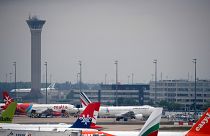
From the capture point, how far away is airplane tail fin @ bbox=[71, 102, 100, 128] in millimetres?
80938

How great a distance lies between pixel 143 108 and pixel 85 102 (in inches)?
561

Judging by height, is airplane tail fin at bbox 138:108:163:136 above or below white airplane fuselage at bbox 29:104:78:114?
above

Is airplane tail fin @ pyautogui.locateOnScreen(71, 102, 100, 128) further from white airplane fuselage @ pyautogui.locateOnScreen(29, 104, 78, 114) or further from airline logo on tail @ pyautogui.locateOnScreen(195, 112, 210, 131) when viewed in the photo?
white airplane fuselage @ pyautogui.locateOnScreen(29, 104, 78, 114)

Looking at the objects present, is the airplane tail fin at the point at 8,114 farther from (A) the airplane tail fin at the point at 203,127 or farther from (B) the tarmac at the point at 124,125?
(B) the tarmac at the point at 124,125

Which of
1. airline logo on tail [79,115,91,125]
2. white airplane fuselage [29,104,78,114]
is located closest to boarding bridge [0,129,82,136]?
airline logo on tail [79,115,91,125]

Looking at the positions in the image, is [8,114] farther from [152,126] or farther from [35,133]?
[152,126]

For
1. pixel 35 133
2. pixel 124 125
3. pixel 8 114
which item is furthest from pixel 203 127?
pixel 124 125

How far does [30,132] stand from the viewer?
68.8 m

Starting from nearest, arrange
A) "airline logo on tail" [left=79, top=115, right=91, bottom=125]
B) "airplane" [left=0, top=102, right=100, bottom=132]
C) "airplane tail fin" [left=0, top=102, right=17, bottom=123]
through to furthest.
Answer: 1. "airplane" [left=0, top=102, right=100, bottom=132]
2. "airline logo on tail" [left=79, top=115, right=91, bottom=125]
3. "airplane tail fin" [left=0, top=102, right=17, bottom=123]

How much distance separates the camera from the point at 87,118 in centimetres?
8200

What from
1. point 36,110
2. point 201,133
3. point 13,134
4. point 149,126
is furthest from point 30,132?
point 36,110

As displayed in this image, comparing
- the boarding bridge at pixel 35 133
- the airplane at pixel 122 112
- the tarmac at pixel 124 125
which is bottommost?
the tarmac at pixel 124 125

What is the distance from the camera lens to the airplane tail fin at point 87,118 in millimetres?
80938

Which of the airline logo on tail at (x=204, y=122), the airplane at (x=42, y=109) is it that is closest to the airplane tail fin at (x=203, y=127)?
the airline logo on tail at (x=204, y=122)
